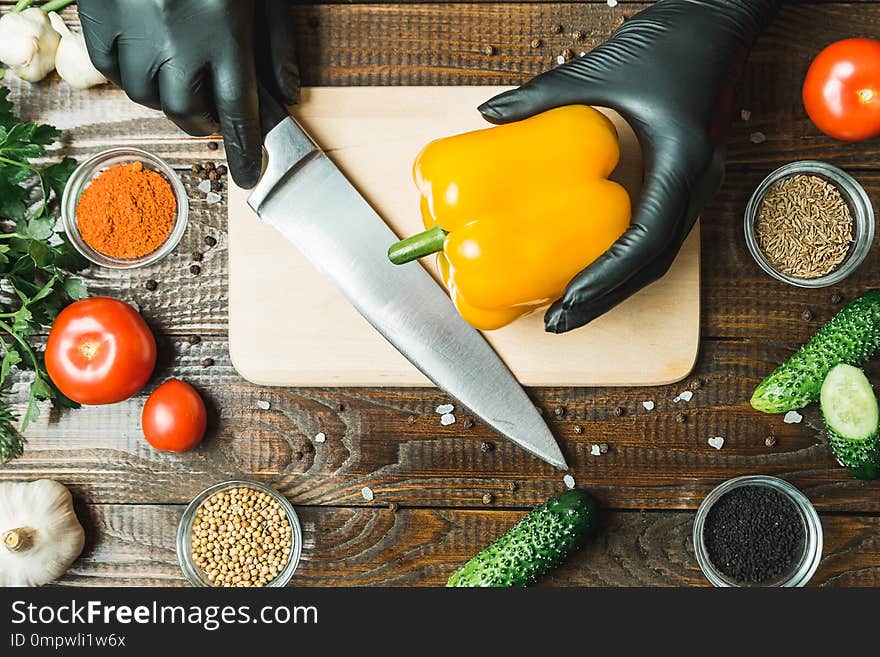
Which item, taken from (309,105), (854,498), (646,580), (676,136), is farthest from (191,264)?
(854,498)

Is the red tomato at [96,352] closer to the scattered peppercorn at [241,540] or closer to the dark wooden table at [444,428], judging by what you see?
the dark wooden table at [444,428]

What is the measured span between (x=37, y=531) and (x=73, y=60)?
620mm

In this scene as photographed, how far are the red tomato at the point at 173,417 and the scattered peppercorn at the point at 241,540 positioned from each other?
0.31ft

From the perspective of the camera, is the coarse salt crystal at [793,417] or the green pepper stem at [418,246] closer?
the green pepper stem at [418,246]

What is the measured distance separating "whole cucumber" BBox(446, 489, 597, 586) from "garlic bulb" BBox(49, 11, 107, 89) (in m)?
0.82

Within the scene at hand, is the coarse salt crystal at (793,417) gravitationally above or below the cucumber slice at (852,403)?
below

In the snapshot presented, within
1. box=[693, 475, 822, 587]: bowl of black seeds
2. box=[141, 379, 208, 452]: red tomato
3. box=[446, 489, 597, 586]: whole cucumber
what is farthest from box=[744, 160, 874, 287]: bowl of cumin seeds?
box=[141, 379, 208, 452]: red tomato

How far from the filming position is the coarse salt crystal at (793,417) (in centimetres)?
113

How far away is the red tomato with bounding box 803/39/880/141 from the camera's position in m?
1.05

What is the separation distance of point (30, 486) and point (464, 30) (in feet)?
2.77

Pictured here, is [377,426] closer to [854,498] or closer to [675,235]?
[675,235]

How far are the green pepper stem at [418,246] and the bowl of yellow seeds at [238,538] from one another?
38 centimetres

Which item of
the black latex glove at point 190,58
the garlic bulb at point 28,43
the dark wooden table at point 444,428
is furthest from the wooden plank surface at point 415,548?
the garlic bulb at point 28,43

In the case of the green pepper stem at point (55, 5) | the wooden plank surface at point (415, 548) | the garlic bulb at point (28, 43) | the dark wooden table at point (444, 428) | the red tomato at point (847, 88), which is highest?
the green pepper stem at point (55, 5)
